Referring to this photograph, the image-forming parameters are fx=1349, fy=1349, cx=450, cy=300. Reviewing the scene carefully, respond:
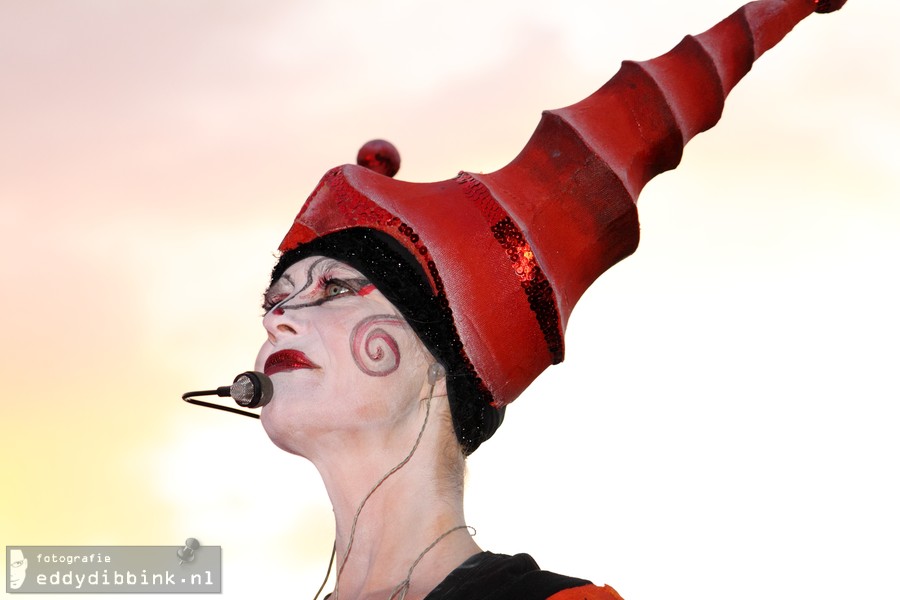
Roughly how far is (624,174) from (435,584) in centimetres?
136

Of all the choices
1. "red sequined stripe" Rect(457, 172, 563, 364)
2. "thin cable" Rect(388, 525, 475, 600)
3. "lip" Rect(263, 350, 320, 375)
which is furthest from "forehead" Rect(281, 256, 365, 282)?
"thin cable" Rect(388, 525, 475, 600)

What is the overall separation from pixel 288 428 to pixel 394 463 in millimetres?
328

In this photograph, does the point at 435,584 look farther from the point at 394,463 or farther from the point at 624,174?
the point at 624,174

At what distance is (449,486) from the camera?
158 inches

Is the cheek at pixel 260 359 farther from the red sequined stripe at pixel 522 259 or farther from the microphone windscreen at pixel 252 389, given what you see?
the red sequined stripe at pixel 522 259

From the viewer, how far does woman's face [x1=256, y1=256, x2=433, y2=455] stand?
387 centimetres

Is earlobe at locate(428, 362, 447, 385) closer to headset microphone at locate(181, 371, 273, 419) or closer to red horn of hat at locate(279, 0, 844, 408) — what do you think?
red horn of hat at locate(279, 0, 844, 408)

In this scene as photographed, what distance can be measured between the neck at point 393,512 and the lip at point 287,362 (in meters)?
0.26

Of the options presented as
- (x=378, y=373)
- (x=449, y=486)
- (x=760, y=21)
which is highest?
(x=760, y=21)

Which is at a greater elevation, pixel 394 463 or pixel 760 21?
pixel 760 21

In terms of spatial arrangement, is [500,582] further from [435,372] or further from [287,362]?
[287,362]

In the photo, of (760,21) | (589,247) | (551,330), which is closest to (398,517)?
(551,330)

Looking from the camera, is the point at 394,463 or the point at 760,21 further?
the point at 760,21

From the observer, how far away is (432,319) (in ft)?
13.0
